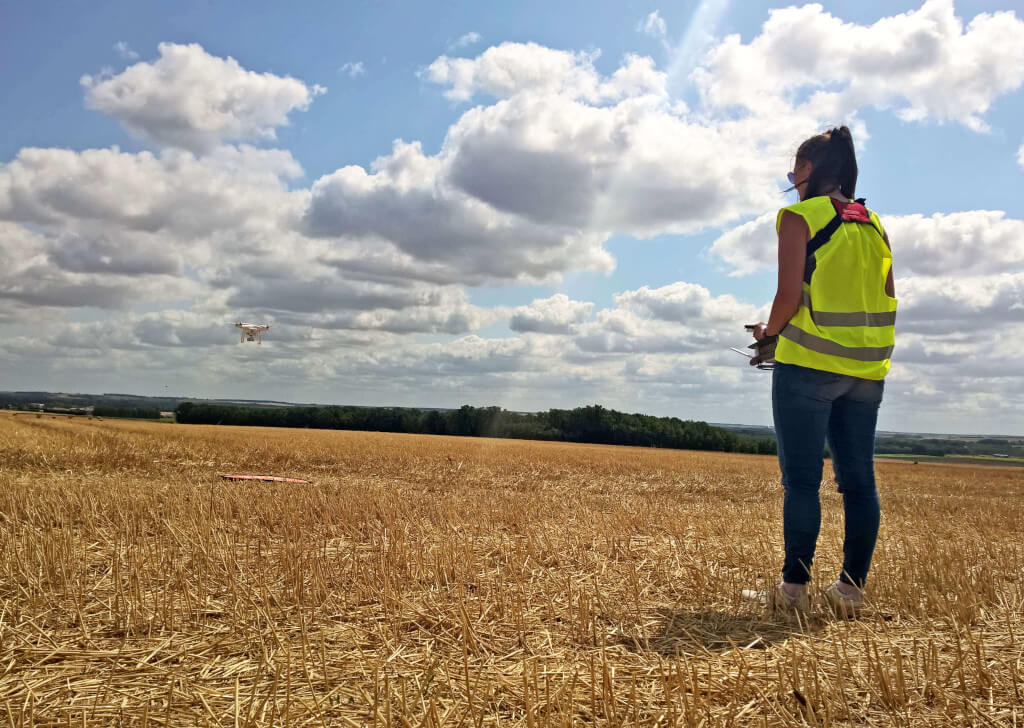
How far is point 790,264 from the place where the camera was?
3.22m

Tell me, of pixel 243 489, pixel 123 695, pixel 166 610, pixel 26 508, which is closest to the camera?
pixel 123 695

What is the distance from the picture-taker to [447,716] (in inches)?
76.6

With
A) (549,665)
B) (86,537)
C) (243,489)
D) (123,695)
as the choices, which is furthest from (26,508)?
(549,665)

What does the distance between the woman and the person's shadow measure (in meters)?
0.23

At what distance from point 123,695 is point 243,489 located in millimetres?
6273

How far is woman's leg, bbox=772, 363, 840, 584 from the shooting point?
3170mm

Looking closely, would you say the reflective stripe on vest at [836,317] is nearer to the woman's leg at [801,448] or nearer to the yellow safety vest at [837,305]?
the yellow safety vest at [837,305]

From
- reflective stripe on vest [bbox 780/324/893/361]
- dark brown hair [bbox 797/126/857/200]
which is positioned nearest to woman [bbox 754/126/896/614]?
reflective stripe on vest [bbox 780/324/893/361]

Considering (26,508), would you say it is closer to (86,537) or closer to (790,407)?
(86,537)

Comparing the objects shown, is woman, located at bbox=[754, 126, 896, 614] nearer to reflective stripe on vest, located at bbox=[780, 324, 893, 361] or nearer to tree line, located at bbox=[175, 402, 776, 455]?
reflective stripe on vest, located at bbox=[780, 324, 893, 361]

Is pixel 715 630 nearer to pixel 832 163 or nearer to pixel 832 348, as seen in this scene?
pixel 832 348

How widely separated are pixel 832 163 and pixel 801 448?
1.55 m

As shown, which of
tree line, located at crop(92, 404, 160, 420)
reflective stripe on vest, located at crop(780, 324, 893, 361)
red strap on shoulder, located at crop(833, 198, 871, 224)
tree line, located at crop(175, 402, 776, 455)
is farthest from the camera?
tree line, located at crop(92, 404, 160, 420)

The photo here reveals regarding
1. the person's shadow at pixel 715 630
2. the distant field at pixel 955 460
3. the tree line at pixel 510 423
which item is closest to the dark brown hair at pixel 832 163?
the person's shadow at pixel 715 630
